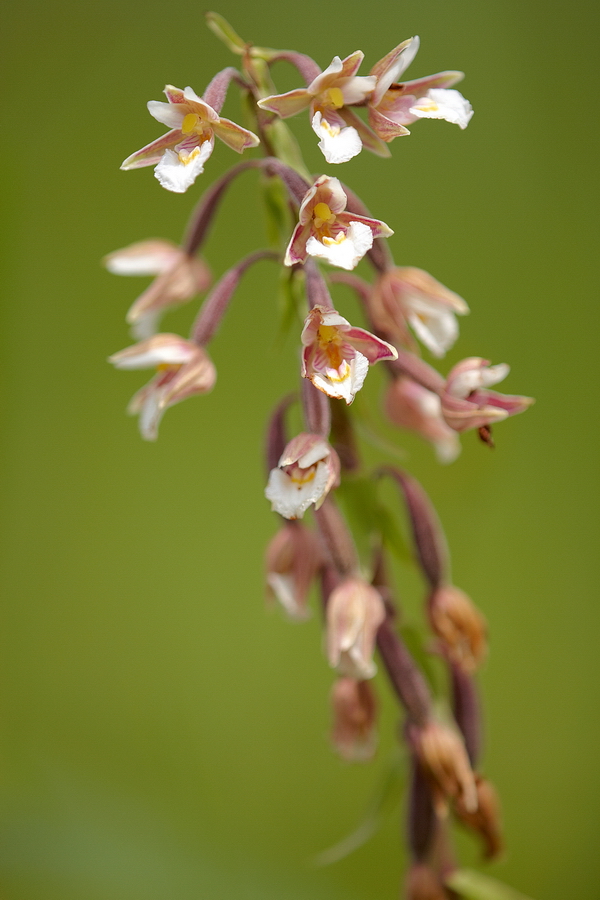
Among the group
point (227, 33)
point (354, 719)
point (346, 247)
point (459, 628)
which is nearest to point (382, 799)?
point (354, 719)

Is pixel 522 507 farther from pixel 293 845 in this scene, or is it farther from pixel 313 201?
pixel 313 201

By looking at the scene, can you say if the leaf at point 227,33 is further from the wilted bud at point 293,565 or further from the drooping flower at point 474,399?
the wilted bud at point 293,565

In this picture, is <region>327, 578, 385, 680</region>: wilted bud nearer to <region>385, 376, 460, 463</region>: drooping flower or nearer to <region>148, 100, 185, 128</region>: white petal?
<region>385, 376, 460, 463</region>: drooping flower

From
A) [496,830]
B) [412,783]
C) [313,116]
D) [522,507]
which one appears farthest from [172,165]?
[522,507]

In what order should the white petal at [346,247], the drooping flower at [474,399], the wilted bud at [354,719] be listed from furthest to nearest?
the wilted bud at [354,719], the drooping flower at [474,399], the white petal at [346,247]

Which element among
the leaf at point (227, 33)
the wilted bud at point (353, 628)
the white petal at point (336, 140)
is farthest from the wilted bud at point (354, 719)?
the leaf at point (227, 33)

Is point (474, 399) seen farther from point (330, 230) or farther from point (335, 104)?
point (335, 104)
